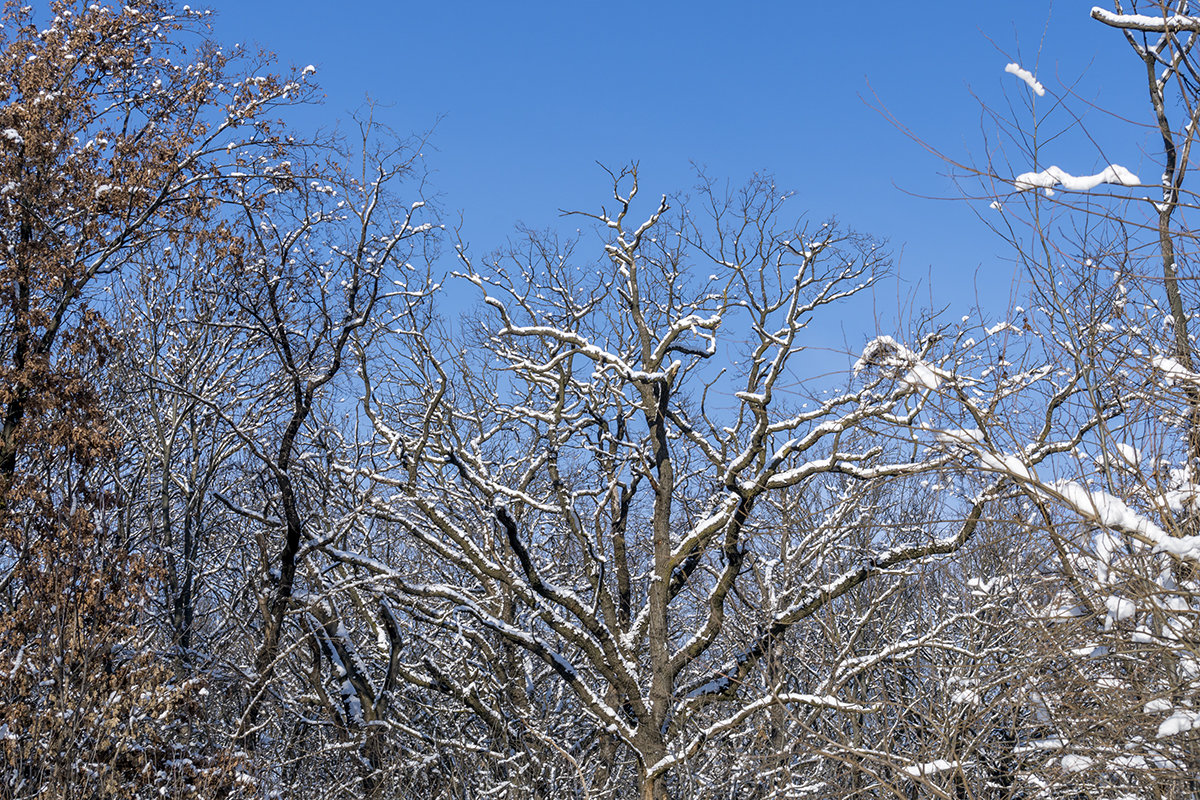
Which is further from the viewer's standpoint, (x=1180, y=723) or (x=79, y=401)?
(x=79, y=401)

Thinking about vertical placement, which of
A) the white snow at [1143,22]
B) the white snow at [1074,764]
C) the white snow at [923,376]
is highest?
the white snow at [1143,22]

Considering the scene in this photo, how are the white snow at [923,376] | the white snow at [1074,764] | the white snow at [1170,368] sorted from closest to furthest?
the white snow at [1170,368] → the white snow at [923,376] → the white snow at [1074,764]

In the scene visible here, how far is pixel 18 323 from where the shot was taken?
1091 cm

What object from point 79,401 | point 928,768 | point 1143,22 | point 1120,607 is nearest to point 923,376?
point 1120,607

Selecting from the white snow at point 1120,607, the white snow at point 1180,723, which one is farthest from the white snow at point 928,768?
the white snow at point 1120,607

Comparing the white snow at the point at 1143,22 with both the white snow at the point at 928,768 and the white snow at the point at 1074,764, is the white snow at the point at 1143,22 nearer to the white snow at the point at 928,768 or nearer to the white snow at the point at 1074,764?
the white snow at the point at 1074,764

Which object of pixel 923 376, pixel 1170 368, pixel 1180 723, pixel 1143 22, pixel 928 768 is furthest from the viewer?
pixel 928 768

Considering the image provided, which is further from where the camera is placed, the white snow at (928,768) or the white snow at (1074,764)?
the white snow at (928,768)

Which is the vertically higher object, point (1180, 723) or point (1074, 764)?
point (1180, 723)

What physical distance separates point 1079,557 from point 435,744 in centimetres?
922

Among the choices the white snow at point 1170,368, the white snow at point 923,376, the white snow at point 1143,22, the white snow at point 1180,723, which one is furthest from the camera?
the white snow at point 923,376

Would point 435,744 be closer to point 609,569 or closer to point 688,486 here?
point 609,569

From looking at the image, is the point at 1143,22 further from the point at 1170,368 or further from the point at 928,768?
the point at 928,768

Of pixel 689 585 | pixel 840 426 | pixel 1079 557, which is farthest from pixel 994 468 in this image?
pixel 689 585
